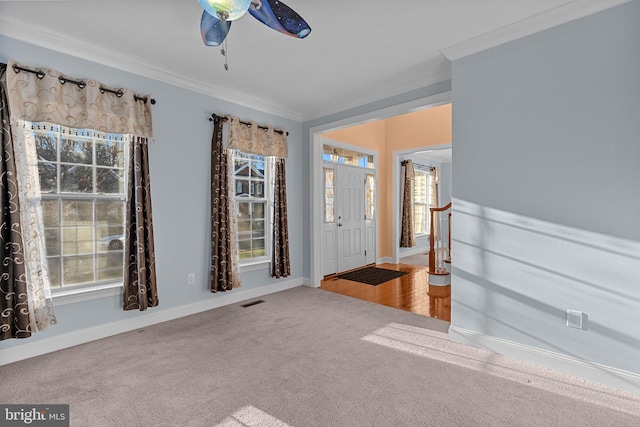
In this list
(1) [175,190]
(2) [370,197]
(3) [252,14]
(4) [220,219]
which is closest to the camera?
(3) [252,14]

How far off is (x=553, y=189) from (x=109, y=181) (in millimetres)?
3881

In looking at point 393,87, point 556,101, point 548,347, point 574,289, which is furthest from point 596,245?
point 393,87

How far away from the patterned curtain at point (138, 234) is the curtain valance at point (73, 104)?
0.21 meters

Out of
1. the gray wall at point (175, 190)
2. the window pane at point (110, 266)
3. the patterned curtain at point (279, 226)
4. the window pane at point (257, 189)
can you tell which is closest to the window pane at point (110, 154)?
the gray wall at point (175, 190)

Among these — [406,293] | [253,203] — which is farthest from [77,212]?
[406,293]

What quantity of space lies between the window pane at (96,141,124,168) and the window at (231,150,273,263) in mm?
1259

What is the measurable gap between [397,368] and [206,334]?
181 centimetres

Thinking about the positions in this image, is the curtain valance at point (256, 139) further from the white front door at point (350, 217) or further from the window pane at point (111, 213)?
the white front door at point (350, 217)

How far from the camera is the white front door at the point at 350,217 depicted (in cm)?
564

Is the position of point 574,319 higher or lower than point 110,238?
lower

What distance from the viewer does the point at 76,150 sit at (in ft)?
9.19

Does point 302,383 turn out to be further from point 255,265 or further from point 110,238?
point 110,238

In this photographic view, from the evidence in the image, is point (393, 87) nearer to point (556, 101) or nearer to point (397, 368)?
point (556, 101)

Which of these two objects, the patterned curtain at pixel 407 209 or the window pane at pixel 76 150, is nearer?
the window pane at pixel 76 150
